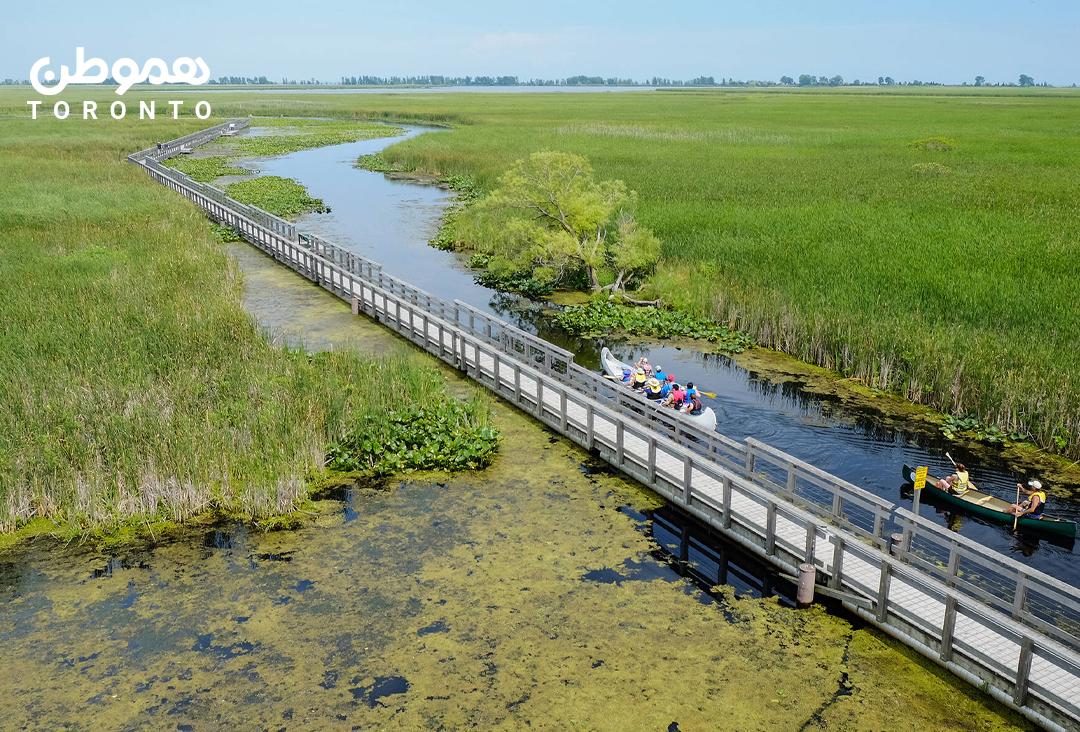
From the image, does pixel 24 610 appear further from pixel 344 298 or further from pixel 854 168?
pixel 854 168

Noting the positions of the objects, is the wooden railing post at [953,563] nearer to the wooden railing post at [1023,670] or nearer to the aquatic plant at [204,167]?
the wooden railing post at [1023,670]

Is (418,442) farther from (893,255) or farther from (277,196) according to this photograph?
(277,196)

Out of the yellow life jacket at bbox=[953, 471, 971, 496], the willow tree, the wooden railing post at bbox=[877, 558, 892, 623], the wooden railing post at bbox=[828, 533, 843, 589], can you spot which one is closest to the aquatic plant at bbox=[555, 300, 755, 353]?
the willow tree

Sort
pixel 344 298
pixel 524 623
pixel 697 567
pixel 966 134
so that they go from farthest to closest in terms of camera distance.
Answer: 1. pixel 966 134
2. pixel 344 298
3. pixel 697 567
4. pixel 524 623

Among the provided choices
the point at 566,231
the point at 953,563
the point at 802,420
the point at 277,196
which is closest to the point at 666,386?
the point at 802,420

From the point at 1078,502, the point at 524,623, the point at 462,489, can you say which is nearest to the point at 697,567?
the point at 524,623

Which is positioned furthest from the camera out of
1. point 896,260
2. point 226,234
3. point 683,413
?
point 226,234

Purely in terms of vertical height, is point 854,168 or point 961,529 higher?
point 854,168

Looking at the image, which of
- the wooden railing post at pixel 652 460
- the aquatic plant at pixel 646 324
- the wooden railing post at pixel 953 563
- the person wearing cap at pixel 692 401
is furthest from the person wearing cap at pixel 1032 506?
the aquatic plant at pixel 646 324
